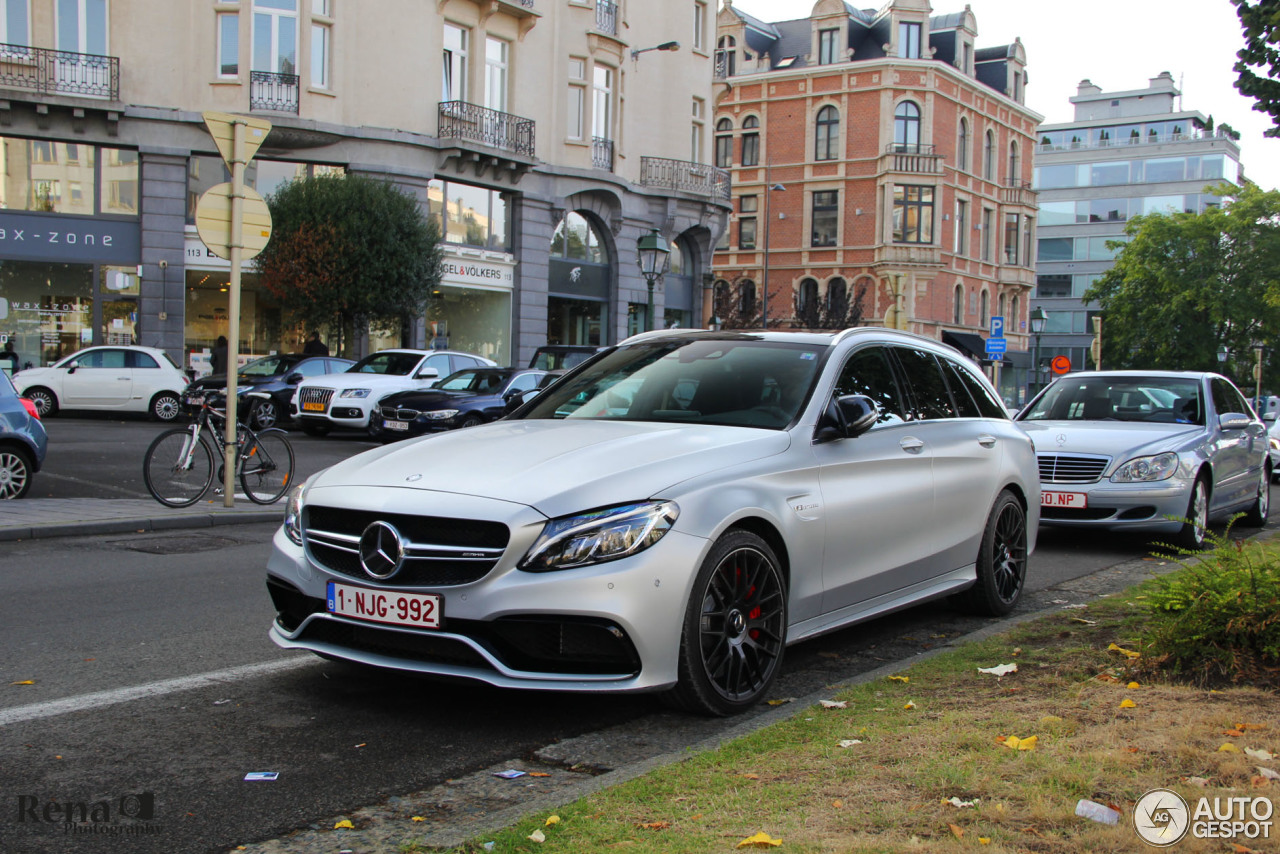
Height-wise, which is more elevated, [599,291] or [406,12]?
[406,12]

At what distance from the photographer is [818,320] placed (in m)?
57.7

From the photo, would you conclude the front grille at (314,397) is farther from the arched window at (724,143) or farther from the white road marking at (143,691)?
the arched window at (724,143)

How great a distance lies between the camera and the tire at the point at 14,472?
37.8ft

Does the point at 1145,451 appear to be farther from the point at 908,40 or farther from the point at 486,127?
the point at 908,40

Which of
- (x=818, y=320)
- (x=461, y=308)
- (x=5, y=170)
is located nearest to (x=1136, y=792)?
(x=5, y=170)

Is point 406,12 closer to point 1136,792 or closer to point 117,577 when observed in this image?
point 117,577

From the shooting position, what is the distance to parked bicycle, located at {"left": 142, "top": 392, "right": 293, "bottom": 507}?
37.0 ft

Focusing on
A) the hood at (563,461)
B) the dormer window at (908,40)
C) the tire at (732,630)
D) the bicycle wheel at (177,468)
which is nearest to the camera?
the hood at (563,461)

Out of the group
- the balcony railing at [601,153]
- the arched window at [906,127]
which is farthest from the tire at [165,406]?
the arched window at [906,127]

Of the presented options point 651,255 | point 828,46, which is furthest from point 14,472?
point 828,46

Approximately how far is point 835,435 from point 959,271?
59.2 m

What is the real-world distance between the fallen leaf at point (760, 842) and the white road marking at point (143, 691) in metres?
2.80

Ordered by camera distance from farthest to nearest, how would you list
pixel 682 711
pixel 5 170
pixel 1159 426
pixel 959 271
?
pixel 959 271 < pixel 5 170 < pixel 1159 426 < pixel 682 711

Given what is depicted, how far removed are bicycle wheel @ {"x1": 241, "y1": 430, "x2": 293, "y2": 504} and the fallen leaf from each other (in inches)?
380
